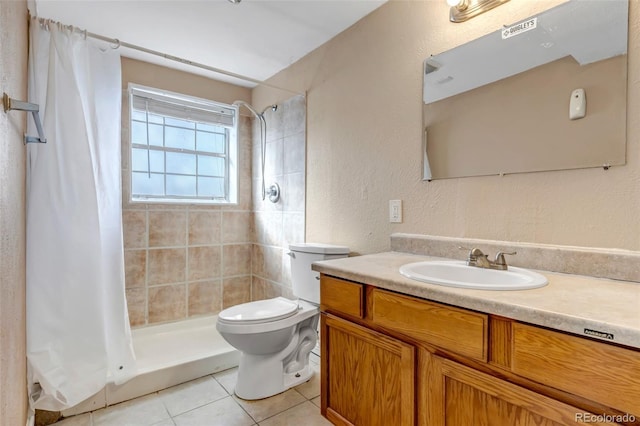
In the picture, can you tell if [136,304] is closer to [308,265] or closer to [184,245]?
[184,245]

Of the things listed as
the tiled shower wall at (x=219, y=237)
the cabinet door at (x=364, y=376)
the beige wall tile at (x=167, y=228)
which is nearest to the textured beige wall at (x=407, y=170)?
the tiled shower wall at (x=219, y=237)

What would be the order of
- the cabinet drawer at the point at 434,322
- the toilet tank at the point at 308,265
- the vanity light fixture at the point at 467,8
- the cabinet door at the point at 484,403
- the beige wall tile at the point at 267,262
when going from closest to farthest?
1. the cabinet door at the point at 484,403
2. the cabinet drawer at the point at 434,322
3. the vanity light fixture at the point at 467,8
4. the toilet tank at the point at 308,265
5. the beige wall tile at the point at 267,262

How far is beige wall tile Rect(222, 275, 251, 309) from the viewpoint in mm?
2967

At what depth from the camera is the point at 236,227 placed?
3.02 metres

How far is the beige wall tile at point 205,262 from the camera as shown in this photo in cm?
279

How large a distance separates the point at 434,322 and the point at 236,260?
90.3 inches

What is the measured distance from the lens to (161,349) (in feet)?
7.75

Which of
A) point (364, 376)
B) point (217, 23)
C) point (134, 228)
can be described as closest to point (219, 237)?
point (134, 228)

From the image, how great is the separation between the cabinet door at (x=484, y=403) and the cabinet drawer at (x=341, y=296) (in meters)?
0.36

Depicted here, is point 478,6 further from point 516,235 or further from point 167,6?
point 167,6

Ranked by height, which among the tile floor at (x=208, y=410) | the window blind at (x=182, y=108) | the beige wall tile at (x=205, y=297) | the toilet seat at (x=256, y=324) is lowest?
the tile floor at (x=208, y=410)

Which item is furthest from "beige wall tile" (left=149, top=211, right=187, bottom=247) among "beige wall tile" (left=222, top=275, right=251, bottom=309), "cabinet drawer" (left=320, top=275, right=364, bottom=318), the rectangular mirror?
the rectangular mirror

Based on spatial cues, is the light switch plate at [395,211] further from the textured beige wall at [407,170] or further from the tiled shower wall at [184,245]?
the tiled shower wall at [184,245]

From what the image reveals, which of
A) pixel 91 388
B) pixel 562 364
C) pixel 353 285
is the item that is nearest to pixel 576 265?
pixel 562 364
